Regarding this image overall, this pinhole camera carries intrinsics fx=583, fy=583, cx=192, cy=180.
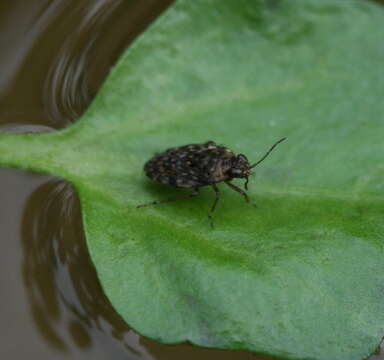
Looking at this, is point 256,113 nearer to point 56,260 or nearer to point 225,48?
point 225,48

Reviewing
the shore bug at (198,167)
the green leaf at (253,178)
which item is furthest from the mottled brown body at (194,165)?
the green leaf at (253,178)

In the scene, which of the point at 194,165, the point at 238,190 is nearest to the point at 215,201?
the point at 238,190

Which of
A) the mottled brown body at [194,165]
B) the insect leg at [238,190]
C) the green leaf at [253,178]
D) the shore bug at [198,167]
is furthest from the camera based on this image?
the mottled brown body at [194,165]

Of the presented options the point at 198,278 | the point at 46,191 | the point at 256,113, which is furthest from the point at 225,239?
the point at 46,191

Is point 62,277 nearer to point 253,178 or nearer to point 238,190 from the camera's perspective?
point 238,190

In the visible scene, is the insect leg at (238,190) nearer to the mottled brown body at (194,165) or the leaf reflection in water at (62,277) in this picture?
the mottled brown body at (194,165)

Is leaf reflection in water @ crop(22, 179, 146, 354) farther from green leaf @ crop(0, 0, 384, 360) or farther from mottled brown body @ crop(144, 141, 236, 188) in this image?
mottled brown body @ crop(144, 141, 236, 188)
